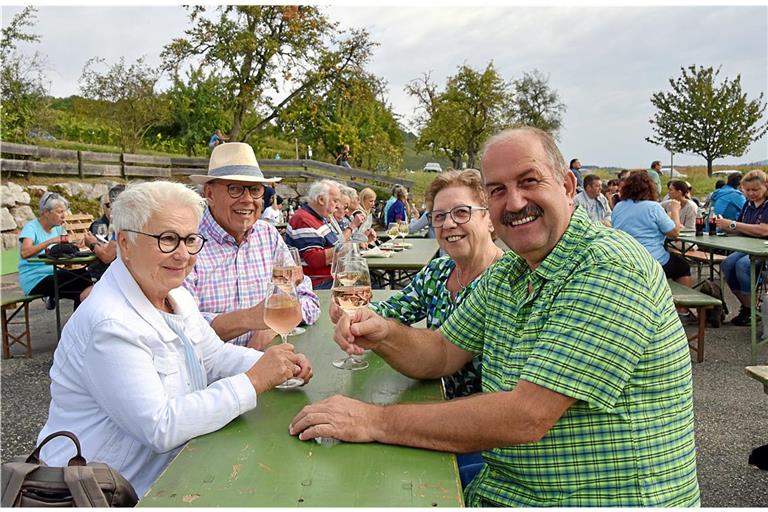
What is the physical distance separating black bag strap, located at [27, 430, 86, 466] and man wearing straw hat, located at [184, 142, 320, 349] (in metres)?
1.04

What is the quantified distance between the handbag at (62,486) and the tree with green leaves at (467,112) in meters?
32.5

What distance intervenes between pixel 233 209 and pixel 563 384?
6.98ft

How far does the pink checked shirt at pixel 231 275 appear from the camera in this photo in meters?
2.79

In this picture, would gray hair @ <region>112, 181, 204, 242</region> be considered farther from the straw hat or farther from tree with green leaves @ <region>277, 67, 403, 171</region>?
tree with green leaves @ <region>277, 67, 403, 171</region>

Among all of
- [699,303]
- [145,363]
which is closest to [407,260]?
[699,303]

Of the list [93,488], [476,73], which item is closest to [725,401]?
[93,488]

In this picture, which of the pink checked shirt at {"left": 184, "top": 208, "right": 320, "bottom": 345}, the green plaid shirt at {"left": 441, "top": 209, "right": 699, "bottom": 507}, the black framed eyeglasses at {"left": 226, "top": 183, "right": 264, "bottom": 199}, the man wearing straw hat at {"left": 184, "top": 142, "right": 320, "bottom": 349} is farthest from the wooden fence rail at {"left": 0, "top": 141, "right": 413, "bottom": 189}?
the green plaid shirt at {"left": 441, "top": 209, "right": 699, "bottom": 507}

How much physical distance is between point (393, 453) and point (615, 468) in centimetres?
53

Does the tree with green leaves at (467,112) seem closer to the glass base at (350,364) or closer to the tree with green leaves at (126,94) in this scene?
the tree with green leaves at (126,94)

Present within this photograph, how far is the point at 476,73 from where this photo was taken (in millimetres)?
33188

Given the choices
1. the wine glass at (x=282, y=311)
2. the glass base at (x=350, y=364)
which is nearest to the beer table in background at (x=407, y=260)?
the glass base at (x=350, y=364)

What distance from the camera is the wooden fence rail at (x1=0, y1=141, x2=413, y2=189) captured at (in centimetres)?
1435

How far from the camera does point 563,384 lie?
1.34 metres

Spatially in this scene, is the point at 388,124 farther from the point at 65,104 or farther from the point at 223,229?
the point at 223,229
